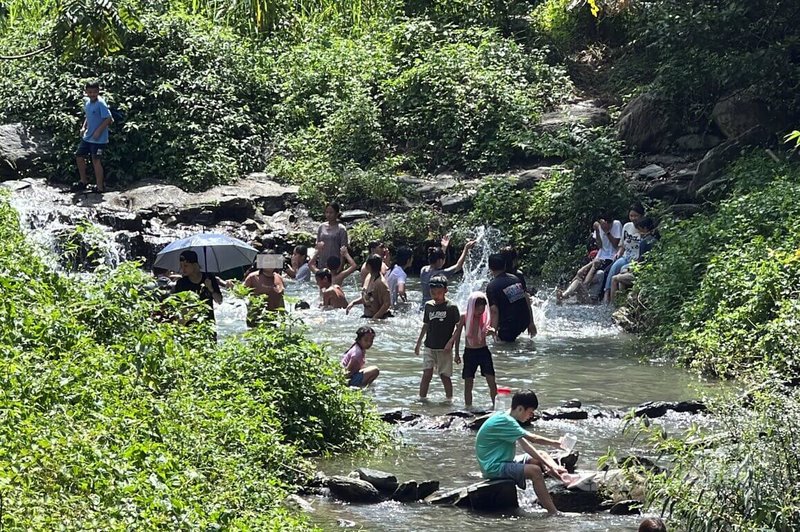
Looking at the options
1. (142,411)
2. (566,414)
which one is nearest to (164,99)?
(566,414)

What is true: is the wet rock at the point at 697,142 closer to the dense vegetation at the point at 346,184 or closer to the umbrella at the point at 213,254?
the dense vegetation at the point at 346,184

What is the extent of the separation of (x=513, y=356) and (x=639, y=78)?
13.1 m

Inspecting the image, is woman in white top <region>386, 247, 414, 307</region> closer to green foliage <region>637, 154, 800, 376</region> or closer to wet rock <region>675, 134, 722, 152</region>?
green foliage <region>637, 154, 800, 376</region>

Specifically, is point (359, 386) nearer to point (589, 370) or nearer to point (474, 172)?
point (589, 370)

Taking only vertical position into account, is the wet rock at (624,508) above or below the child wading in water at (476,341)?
below

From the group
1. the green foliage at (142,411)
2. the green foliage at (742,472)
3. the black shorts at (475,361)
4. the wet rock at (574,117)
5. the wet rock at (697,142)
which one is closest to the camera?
the green foliage at (142,411)

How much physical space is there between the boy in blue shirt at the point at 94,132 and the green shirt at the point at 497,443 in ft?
51.9

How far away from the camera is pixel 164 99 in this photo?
26.8 meters

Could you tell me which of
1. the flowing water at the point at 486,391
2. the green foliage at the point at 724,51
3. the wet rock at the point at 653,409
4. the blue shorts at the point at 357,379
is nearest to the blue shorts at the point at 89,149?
the flowing water at the point at 486,391

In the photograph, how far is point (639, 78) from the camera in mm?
27750

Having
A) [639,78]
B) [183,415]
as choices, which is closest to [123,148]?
[639,78]

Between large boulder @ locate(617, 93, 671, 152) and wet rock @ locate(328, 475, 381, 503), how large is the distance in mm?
15822

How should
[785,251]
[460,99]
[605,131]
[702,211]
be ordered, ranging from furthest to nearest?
[460,99] < [605,131] < [702,211] < [785,251]

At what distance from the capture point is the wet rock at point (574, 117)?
1020 inches
